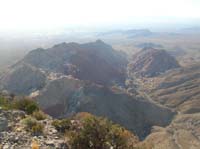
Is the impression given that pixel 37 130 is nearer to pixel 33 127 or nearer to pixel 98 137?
pixel 33 127

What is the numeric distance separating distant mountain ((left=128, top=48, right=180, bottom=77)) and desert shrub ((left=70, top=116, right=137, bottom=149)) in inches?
5249

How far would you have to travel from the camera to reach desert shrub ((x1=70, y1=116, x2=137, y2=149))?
14.1m

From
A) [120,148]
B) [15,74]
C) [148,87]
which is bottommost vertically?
[148,87]

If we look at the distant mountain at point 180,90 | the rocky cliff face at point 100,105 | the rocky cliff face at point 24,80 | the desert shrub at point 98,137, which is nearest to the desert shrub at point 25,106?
the desert shrub at point 98,137

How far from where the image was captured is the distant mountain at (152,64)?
495 ft

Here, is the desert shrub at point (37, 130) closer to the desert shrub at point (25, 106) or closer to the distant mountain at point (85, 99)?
the desert shrub at point (25, 106)

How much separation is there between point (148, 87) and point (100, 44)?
72239mm

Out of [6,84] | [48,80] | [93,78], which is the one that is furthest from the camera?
[93,78]

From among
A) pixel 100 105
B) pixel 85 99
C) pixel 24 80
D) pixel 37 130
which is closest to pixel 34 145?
pixel 37 130

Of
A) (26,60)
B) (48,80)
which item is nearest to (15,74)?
(48,80)

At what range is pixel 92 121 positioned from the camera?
15.1 meters

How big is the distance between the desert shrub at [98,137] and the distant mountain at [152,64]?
133 meters

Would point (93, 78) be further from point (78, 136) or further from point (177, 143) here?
point (78, 136)

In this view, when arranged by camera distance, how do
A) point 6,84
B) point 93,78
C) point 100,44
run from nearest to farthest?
point 6,84, point 93,78, point 100,44
